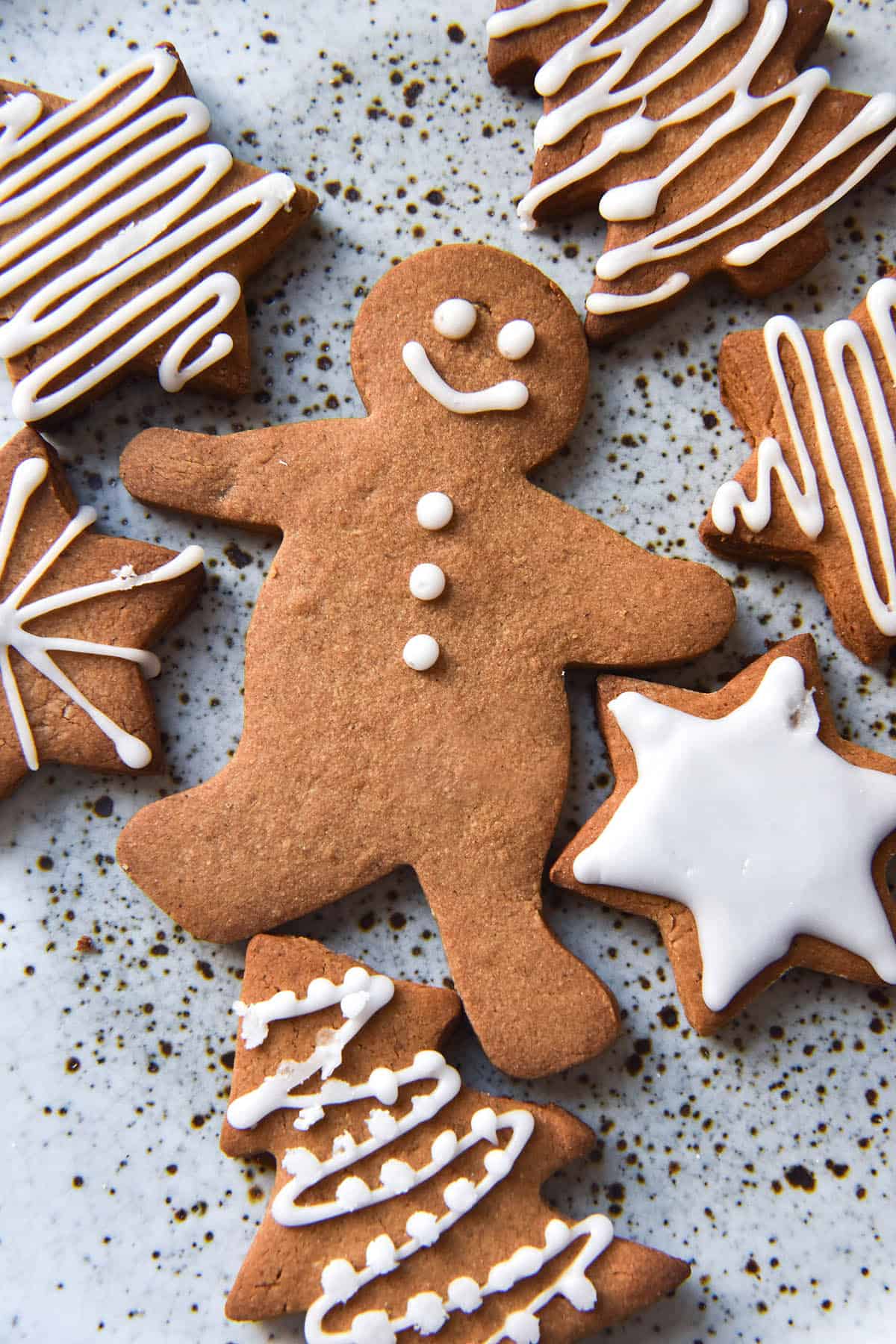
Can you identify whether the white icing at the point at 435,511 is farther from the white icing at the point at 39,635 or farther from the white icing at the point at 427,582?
the white icing at the point at 39,635

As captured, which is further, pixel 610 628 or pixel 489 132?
pixel 489 132

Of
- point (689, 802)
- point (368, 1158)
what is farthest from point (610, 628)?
point (368, 1158)

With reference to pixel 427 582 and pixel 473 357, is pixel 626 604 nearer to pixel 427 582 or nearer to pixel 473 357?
pixel 427 582

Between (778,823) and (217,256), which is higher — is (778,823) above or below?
below

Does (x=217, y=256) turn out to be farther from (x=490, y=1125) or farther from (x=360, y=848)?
(x=490, y=1125)

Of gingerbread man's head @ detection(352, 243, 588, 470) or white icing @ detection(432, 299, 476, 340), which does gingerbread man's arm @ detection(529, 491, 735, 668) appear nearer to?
gingerbread man's head @ detection(352, 243, 588, 470)

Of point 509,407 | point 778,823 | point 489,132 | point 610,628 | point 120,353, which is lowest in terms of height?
point 778,823

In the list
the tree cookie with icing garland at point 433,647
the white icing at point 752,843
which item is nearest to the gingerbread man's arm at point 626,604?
the tree cookie with icing garland at point 433,647

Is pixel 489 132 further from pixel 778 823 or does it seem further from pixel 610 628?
pixel 778 823
